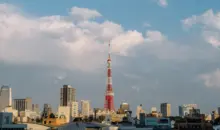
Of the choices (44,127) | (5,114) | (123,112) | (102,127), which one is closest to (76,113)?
(123,112)

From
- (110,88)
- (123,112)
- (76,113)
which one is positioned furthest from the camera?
(76,113)

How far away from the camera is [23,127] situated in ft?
272

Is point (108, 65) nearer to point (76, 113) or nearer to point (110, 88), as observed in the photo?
point (110, 88)

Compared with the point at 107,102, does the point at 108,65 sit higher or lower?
higher

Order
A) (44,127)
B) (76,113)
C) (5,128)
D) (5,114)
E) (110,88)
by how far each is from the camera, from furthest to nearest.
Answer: (76,113), (110,88), (44,127), (5,114), (5,128)

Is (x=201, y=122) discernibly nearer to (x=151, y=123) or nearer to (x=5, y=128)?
(x=151, y=123)

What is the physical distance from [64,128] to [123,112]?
101 m

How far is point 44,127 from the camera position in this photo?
99.4 metres

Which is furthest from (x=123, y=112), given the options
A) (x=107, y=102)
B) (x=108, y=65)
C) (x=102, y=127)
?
(x=102, y=127)

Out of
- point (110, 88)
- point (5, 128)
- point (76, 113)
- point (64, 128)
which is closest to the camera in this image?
point (64, 128)

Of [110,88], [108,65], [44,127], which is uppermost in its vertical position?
[108,65]

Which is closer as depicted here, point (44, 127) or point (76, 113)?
point (44, 127)

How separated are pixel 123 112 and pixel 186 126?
278 ft

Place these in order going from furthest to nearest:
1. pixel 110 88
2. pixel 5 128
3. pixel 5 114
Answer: pixel 110 88 < pixel 5 114 < pixel 5 128
